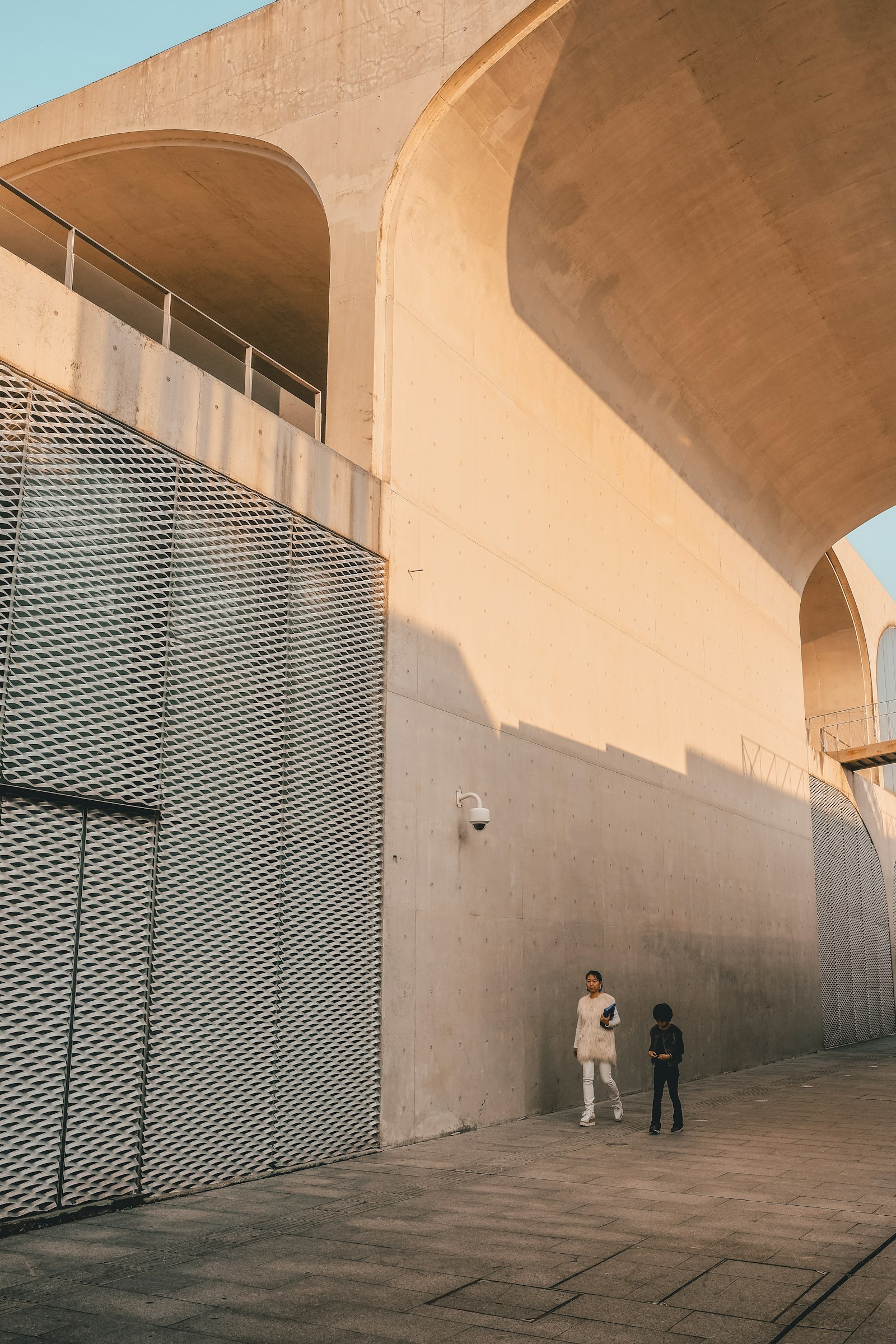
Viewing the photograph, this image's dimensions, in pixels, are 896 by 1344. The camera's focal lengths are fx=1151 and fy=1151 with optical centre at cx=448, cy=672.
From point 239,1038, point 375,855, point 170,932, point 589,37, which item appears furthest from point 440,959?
point 589,37

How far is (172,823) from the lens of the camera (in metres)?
8.15

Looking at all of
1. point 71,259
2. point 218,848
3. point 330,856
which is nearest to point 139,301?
point 71,259

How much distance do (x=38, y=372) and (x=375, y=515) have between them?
3.94 meters

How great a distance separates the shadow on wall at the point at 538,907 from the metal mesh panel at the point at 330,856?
281mm

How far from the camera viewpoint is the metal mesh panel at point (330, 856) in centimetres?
916

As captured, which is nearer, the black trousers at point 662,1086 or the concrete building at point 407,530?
the concrete building at point 407,530

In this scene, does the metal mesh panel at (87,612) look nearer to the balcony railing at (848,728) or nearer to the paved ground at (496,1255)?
the paved ground at (496,1255)

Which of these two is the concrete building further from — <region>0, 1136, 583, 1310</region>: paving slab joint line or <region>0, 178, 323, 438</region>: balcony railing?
<region>0, 1136, 583, 1310</region>: paving slab joint line

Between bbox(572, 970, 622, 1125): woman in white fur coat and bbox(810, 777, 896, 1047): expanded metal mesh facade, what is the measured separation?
1351cm

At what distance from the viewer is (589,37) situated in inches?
468

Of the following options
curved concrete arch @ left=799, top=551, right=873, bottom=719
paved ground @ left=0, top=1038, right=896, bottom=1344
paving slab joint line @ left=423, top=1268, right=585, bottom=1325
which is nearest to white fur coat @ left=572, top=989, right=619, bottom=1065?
paved ground @ left=0, top=1038, right=896, bottom=1344

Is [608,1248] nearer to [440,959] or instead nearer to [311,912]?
[311,912]

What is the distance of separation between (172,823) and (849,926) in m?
21.9

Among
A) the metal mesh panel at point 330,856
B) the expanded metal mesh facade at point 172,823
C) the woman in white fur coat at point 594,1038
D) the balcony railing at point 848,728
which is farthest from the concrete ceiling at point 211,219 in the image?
the balcony railing at point 848,728
